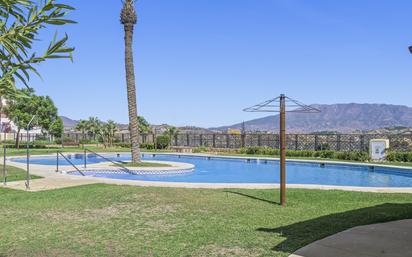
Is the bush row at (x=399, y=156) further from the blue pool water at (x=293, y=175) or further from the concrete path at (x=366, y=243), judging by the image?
the concrete path at (x=366, y=243)

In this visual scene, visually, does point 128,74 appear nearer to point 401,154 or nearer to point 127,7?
point 127,7

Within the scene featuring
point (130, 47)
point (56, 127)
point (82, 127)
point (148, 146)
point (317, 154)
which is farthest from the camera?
point (82, 127)

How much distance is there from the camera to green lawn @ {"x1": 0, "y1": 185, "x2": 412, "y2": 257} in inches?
246

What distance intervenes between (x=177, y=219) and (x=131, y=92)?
535 inches

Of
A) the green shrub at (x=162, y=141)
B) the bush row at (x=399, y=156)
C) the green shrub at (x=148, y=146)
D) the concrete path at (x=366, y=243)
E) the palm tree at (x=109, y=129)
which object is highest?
the palm tree at (x=109, y=129)

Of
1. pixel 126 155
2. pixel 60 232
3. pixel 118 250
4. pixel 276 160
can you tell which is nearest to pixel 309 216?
pixel 118 250

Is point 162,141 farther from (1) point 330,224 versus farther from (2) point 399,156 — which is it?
(1) point 330,224

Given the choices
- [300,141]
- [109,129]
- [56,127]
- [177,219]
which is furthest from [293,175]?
[56,127]

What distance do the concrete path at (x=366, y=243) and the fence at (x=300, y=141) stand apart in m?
22.7

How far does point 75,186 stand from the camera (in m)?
12.7

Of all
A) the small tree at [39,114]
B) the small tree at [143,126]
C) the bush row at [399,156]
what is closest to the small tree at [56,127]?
the small tree at [39,114]

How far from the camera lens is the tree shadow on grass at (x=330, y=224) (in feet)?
20.5

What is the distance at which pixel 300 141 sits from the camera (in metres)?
32.7

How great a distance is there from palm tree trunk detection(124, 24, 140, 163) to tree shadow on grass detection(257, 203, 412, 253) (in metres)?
13.1
